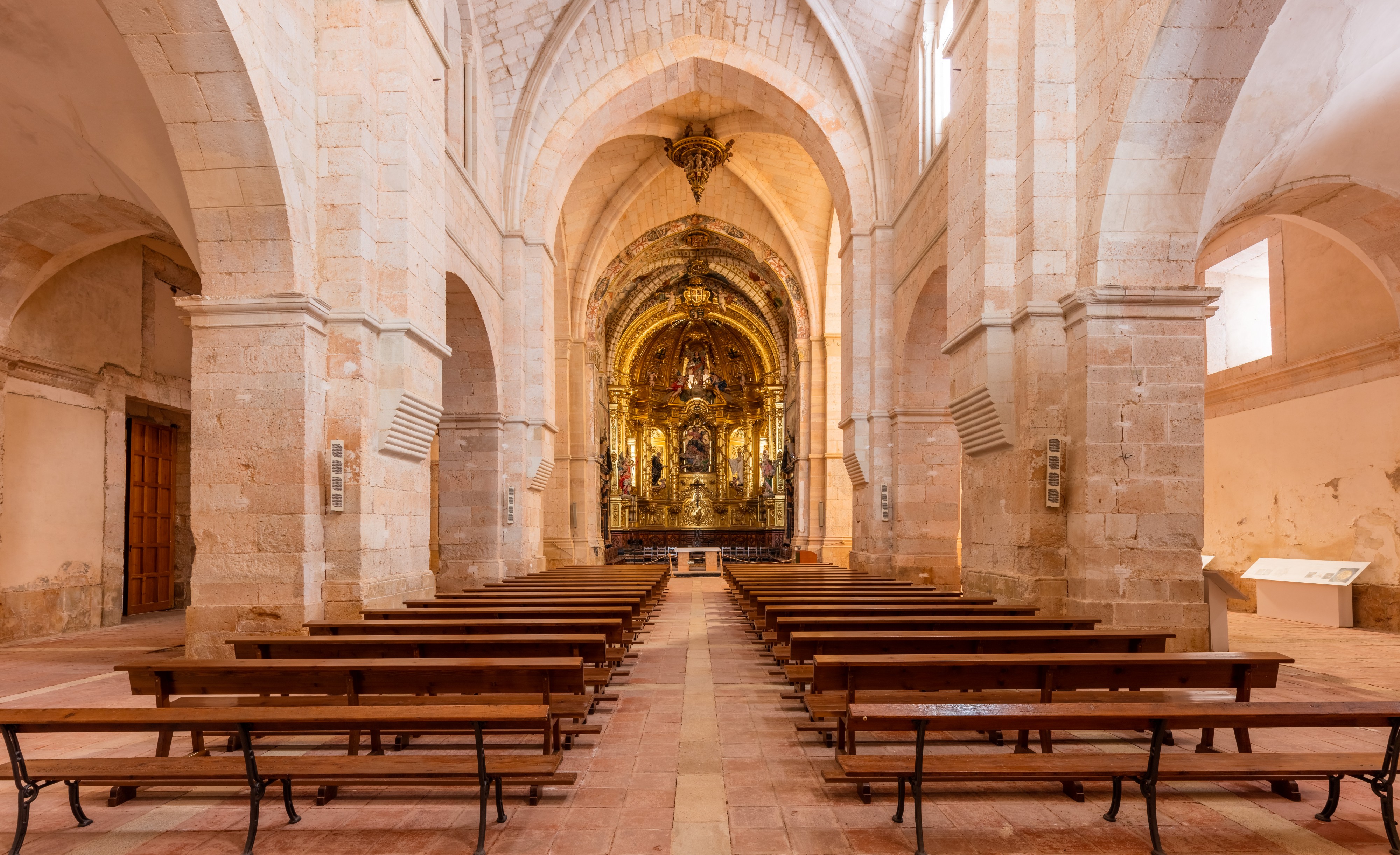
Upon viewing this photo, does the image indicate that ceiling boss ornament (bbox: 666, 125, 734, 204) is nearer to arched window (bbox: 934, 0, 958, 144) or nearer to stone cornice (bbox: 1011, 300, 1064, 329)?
arched window (bbox: 934, 0, 958, 144)

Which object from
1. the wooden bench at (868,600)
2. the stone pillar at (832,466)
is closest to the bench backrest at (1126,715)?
the wooden bench at (868,600)

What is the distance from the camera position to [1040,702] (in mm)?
4180

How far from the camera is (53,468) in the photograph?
396 inches

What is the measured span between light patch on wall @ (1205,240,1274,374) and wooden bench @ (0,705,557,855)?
44.4ft

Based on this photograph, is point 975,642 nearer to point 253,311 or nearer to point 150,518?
point 253,311

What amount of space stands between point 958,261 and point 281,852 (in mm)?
7945

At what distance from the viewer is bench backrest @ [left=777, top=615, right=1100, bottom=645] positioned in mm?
5398

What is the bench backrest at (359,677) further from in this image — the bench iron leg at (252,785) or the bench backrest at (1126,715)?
the bench backrest at (1126,715)

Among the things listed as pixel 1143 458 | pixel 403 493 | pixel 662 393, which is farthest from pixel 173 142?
pixel 662 393

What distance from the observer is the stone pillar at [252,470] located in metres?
6.59

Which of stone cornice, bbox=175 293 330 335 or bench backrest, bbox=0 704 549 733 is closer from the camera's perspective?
bench backrest, bbox=0 704 549 733

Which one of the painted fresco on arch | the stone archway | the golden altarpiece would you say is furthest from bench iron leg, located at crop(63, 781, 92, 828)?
the painted fresco on arch

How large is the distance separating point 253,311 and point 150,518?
25.2 ft

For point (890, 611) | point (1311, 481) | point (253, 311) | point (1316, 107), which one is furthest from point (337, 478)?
point (1311, 481)
